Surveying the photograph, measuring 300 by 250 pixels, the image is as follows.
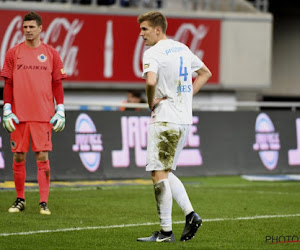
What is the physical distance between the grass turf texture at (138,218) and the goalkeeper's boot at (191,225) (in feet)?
0.26

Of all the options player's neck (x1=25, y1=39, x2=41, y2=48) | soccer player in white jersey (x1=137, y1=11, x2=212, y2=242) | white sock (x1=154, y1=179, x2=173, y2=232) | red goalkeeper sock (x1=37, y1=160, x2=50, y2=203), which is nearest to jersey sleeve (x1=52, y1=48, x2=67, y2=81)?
player's neck (x1=25, y1=39, x2=41, y2=48)

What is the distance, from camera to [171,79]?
8750 mm

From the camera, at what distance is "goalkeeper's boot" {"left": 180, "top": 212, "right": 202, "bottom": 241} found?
869cm

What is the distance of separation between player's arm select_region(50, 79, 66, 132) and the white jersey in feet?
8.03

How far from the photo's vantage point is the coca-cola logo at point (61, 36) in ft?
85.3

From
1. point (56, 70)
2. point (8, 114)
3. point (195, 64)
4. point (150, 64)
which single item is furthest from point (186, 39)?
point (150, 64)

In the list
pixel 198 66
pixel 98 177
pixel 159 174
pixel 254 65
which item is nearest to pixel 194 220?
pixel 159 174

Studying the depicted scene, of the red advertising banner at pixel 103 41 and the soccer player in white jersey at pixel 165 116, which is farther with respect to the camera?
the red advertising banner at pixel 103 41

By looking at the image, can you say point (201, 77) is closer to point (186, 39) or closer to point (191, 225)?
point (191, 225)

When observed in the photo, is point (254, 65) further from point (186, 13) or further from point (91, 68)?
point (91, 68)

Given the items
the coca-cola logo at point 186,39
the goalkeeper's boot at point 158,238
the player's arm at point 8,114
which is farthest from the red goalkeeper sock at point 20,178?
the coca-cola logo at point 186,39

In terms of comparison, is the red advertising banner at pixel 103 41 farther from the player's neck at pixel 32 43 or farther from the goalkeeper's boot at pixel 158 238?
the goalkeeper's boot at pixel 158 238

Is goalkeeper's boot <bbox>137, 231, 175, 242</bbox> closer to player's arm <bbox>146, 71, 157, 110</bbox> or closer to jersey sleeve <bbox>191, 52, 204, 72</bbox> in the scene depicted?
player's arm <bbox>146, 71, 157, 110</bbox>

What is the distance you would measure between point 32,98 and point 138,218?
6.27ft
